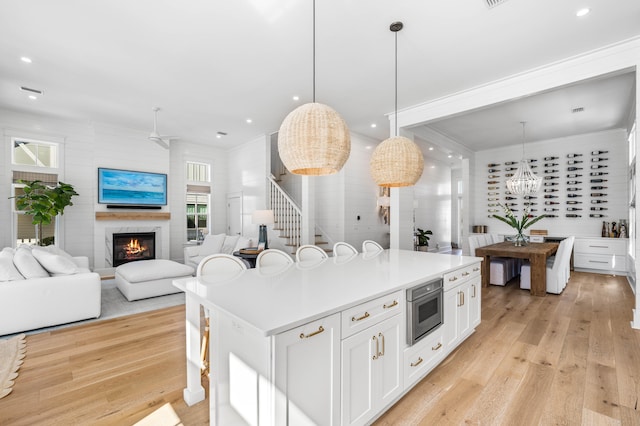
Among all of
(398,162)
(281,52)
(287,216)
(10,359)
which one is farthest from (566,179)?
(10,359)

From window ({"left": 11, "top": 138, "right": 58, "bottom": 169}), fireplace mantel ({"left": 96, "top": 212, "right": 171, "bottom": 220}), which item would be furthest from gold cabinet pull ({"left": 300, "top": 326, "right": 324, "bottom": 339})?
window ({"left": 11, "top": 138, "right": 58, "bottom": 169})

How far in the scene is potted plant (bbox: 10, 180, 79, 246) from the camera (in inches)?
200

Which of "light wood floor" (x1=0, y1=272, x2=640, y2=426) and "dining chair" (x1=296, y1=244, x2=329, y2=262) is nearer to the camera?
"light wood floor" (x1=0, y1=272, x2=640, y2=426)

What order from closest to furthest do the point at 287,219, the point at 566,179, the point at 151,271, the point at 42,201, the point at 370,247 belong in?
the point at 370,247
the point at 151,271
the point at 42,201
the point at 287,219
the point at 566,179

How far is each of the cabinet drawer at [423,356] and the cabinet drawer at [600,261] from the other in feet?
20.5

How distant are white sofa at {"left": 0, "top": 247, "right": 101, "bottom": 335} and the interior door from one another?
4.40 m

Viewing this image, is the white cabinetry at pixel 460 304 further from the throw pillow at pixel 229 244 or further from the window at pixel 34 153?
the window at pixel 34 153

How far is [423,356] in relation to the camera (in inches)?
86.7

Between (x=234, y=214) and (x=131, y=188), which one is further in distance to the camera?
(x=234, y=214)

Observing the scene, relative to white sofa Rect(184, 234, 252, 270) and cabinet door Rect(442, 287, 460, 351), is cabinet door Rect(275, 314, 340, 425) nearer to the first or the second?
cabinet door Rect(442, 287, 460, 351)

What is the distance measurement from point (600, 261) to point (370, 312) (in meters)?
7.34

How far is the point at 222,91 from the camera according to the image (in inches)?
180

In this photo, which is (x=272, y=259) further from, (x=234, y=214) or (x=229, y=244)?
(x=234, y=214)

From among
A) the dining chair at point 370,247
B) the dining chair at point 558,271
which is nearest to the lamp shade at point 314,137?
the dining chair at point 370,247
